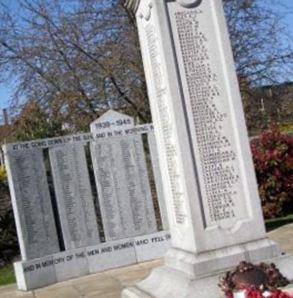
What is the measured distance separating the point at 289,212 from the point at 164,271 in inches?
345

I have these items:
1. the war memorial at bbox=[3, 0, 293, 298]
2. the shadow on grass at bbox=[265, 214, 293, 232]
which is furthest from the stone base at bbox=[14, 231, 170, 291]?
the war memorial at bbox=[3, 0, 293, 298]

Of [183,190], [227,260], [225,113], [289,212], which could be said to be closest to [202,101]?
[225,113]

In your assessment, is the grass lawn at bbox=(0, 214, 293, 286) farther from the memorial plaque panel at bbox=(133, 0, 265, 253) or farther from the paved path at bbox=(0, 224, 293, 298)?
the memorial plaque panel at bbox=(133, 0, 265, 253)

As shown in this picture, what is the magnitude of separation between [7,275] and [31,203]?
2591 millimetres

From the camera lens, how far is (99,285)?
9117mm

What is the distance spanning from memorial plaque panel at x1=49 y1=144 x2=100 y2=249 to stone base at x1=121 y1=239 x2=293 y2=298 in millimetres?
3538

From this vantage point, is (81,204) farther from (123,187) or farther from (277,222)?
(277,222)

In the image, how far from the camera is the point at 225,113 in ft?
21.6

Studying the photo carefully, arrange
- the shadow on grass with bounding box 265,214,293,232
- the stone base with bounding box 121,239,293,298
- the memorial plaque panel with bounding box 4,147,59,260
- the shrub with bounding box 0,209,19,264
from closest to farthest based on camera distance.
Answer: the stone base with bounding box 121,239,293,298
the memorial plaque panel with bounding box 4,147,59,260
the shadow on grass with bounding box 265,214,293,232
the shrub with bounding box 0,209,19,264

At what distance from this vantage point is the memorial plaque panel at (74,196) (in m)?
10.1

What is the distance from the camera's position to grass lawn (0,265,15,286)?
36.6 ft

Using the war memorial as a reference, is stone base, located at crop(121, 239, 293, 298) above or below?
below

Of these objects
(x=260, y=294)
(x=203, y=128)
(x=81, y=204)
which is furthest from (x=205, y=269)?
(x=81, y=204)

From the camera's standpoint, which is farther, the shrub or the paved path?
the shrub
